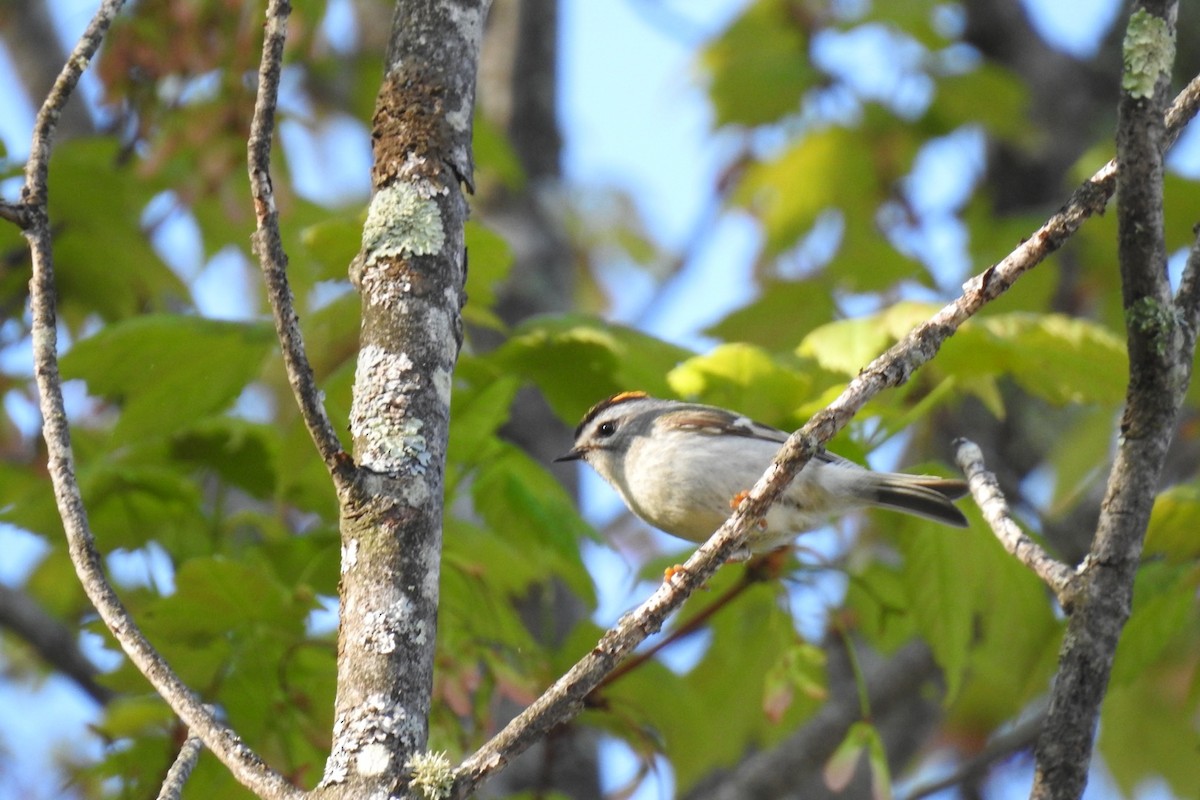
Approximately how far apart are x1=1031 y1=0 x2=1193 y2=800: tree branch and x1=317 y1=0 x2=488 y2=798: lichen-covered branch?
1355 millimetres

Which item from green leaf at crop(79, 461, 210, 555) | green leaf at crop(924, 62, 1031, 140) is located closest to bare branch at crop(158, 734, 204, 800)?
green leaf at crop(79, 461, 210, 555)

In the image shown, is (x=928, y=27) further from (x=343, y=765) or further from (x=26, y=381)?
(x=343, y=765)

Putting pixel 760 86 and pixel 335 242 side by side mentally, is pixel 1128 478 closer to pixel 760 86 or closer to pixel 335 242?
pixel 335 242

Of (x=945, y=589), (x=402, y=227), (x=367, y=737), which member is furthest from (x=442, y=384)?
(x=945, y=589)

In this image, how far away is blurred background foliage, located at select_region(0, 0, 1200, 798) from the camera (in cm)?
362

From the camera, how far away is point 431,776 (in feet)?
7.02

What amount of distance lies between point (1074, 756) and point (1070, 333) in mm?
1474

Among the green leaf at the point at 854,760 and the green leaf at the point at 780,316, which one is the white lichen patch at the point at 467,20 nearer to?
the green leaf at the point at 854,760

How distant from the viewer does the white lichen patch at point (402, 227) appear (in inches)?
104

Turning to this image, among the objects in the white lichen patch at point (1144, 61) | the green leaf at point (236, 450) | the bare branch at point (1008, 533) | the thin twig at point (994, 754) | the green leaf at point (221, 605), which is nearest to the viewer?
the white lichen patch at point (1144, 61)

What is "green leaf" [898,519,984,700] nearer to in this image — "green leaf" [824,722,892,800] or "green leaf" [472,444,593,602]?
"green leaf" [824,722,892,800]

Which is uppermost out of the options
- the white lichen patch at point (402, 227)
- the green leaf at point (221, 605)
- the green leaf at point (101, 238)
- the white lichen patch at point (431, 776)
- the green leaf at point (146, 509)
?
the green leaf at point (101, 238)

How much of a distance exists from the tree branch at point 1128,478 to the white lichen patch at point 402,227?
1.38 meters

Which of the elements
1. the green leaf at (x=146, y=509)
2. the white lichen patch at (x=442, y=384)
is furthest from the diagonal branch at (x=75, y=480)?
the green leaf at (x=146, y=509)
